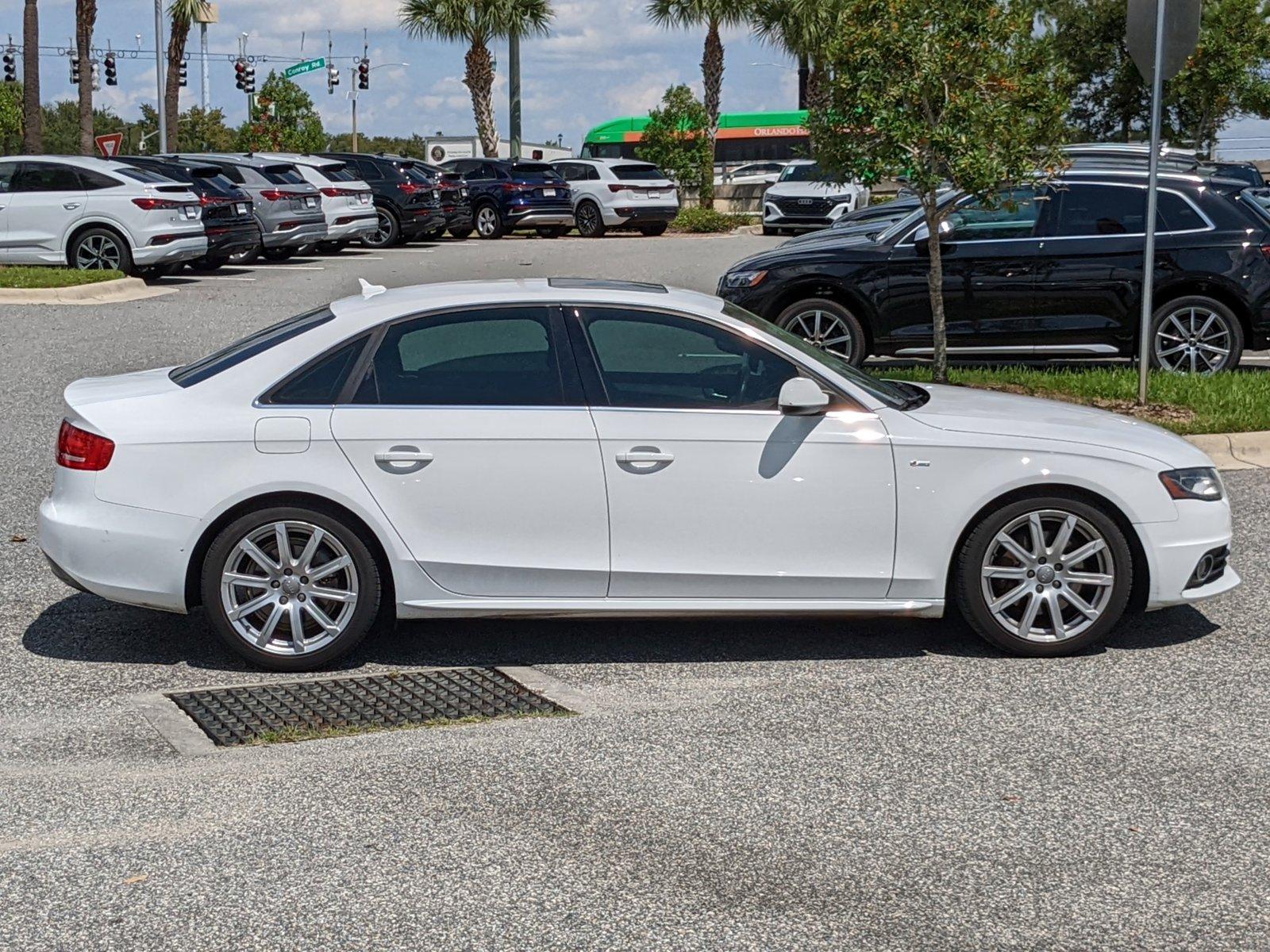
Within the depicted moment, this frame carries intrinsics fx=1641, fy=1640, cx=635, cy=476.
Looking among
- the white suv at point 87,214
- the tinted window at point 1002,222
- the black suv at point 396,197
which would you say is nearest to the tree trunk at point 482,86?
the black suv at point 396,197

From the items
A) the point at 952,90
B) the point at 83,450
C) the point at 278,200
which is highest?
the point at 952,90

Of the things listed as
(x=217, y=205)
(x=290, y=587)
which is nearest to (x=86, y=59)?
(x=217, y=205)

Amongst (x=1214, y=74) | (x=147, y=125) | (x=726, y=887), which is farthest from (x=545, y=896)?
(x=147, y=125)

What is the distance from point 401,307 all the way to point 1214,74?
39.0 m

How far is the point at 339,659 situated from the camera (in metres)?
6.46

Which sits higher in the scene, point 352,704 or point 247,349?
point 247,349

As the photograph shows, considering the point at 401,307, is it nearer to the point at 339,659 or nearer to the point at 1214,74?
the point at 339,659

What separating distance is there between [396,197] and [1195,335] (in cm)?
2051

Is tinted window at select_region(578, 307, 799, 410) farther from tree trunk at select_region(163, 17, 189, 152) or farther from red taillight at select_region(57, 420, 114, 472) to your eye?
tree trunk at select_region(163, 17, 189, 152)

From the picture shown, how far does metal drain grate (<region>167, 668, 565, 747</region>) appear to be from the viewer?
19.0 feet

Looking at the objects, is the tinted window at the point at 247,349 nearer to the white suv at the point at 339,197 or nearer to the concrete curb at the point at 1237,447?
the concrete curb at the point at 1237,447

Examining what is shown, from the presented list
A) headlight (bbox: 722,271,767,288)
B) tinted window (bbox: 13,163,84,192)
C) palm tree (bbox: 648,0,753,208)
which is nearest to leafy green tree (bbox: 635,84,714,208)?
palm tree (bbox: 648,0,753,208)

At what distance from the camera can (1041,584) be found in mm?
6504

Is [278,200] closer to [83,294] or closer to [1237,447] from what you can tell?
[83,294]
